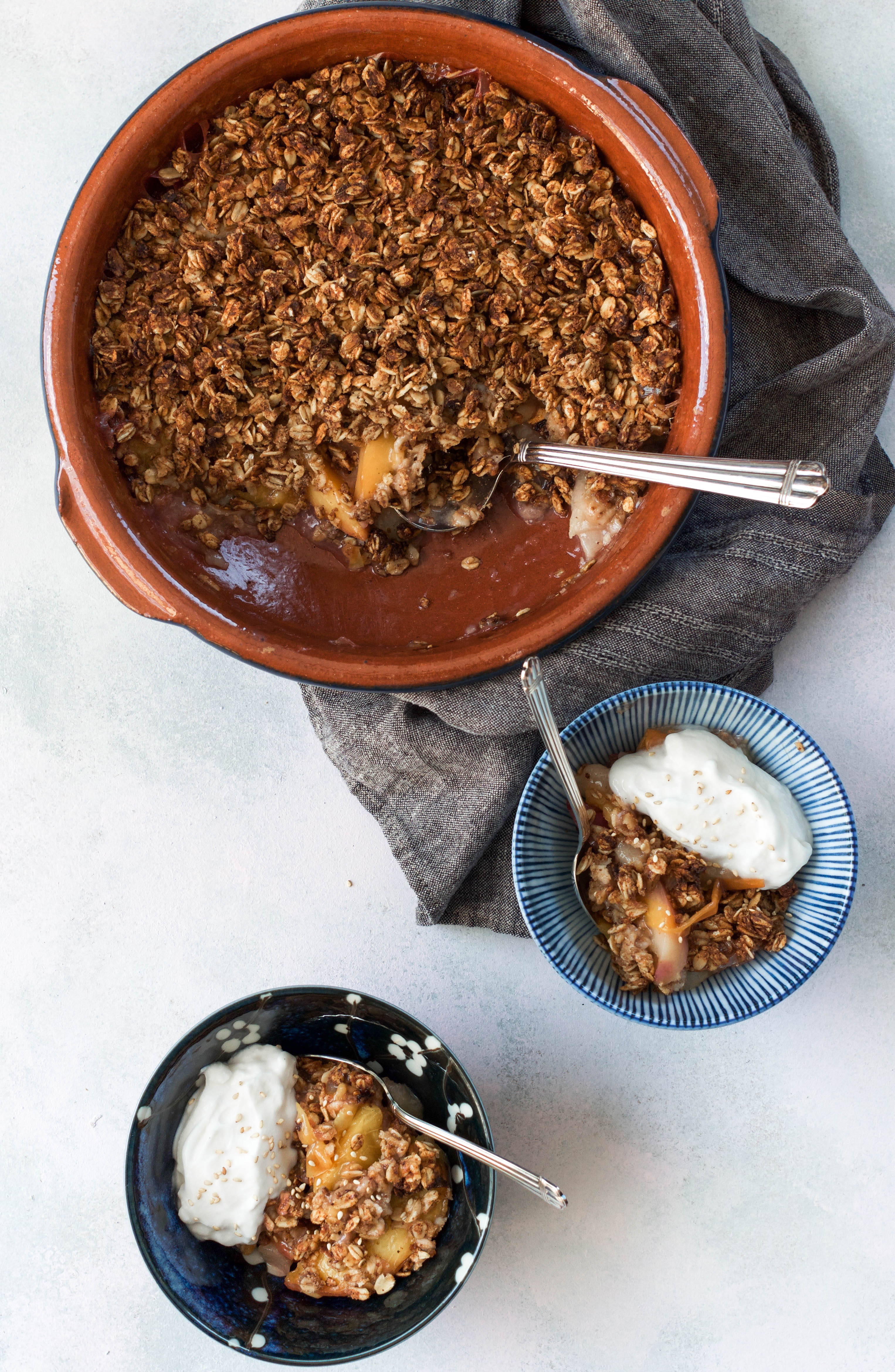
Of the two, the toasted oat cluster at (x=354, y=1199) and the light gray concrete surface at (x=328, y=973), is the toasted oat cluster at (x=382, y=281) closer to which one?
the light gray concrete surface at (x=328, y=973)

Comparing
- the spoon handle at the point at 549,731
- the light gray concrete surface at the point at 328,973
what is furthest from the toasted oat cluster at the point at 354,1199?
the spoon handle at the point at 549,731

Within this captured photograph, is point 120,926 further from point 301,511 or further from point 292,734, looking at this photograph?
point 301,511

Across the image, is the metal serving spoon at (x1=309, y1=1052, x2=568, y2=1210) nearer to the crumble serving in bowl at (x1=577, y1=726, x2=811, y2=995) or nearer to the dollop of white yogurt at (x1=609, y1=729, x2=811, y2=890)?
the crumble serving in bowl at (x1=577, y1=726, x2=811, y2=995)

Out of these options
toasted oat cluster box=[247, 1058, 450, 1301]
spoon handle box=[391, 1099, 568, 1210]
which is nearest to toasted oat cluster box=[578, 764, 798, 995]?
spoon handle box=[391, 1099, 568, 1210]

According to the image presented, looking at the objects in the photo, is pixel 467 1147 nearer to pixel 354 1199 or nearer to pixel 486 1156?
pixel 486 1156

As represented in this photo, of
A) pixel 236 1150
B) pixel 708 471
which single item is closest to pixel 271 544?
pixel 708 471

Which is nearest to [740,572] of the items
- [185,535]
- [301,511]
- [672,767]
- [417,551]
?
[672,767]

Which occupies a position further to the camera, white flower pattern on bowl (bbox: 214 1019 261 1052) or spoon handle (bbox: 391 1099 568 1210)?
white flower pattern on bowl (bbox: 214 1019 261 1052)
